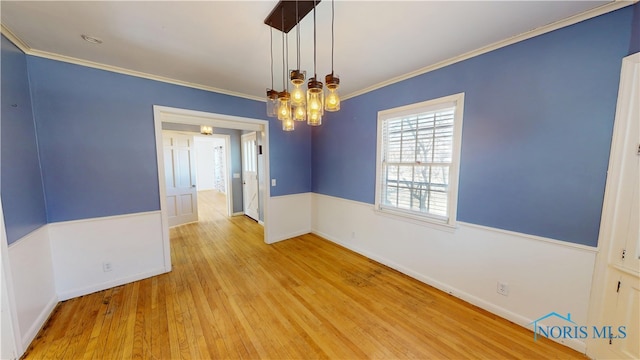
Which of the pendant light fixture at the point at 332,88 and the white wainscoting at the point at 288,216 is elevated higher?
the pendant light fixture at the point at 332,88

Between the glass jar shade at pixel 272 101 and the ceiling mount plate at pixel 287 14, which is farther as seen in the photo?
the glass jar shade at pixel 272 101

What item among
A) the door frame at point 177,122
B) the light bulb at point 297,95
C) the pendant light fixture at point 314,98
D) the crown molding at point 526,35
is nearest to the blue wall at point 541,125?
the crown molding at point 526,35

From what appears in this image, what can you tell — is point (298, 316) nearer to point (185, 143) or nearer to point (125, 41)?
point (125, 41)

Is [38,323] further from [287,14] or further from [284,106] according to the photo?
[287,14]

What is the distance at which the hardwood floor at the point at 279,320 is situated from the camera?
1.72m

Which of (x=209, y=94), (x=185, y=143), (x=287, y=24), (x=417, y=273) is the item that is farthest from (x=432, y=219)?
(x=185, y=143)

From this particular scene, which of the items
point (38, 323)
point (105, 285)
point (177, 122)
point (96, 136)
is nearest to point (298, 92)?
point (177, 122)

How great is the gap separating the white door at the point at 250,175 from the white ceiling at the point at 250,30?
279 centimetres

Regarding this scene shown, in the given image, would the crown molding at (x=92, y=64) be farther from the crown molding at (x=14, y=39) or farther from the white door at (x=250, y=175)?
the white door at (x=250, y=175)

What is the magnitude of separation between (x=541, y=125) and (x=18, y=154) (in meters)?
4.64

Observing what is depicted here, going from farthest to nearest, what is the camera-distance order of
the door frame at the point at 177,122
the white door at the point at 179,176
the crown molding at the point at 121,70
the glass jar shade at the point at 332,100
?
the white door at the point at 179,176, the door frame at the point at 177,122, the crown molding at the point at 121,70, the glass jar shade at the point at 332,100

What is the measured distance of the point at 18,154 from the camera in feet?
6.19

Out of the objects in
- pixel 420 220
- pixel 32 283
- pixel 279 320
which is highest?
pixel 420 220

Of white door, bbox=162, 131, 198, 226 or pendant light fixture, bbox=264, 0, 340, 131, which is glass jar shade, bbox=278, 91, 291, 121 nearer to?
pendant light fixture, bbox=264, 0, 340, 131
